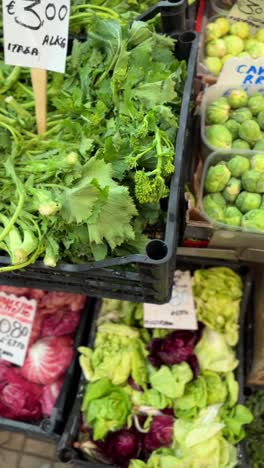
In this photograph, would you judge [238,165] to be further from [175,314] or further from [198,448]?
[198,448]

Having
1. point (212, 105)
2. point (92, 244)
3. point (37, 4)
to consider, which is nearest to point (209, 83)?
point (212, 105)

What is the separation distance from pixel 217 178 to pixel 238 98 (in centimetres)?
32

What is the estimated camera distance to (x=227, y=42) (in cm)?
166

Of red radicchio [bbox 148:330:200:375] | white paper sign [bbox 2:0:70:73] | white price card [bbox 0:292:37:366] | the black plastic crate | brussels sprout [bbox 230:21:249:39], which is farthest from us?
brussels sprout [bbox 230:21:249:39]

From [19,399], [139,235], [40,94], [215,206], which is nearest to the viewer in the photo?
[139,235]

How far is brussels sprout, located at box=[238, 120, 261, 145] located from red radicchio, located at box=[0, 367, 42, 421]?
109 centimetres

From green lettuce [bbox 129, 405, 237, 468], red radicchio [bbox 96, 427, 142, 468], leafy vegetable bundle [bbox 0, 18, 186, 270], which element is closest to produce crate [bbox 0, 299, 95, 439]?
red radicchio [bbox 96, 427, 142, 468]

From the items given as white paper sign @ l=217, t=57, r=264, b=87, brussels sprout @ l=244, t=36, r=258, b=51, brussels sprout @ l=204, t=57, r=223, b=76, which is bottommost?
white paper sign @ l=217, t=57, r=264, b=87

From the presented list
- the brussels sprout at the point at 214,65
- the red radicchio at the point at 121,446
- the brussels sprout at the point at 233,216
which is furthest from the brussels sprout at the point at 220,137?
the red radicchio at the point at 121,446

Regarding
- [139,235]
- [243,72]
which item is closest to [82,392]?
[139,235]

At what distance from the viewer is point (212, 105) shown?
146cm

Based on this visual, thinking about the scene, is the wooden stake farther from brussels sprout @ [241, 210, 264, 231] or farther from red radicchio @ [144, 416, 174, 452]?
red radicchio @ [144, 416, 174, 452]

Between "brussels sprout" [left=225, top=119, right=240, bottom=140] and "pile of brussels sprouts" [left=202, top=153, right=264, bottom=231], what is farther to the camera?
"brussels sprout" [left=225, top=119, right=240, bottom=140]

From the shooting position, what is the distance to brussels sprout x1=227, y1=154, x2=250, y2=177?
1314 mm
